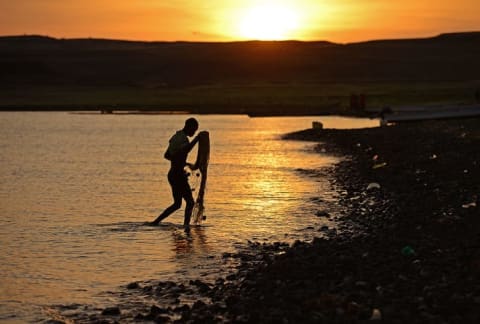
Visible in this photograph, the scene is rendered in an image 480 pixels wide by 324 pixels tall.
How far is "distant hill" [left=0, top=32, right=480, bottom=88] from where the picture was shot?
520 ft

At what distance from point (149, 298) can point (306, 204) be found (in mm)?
9036

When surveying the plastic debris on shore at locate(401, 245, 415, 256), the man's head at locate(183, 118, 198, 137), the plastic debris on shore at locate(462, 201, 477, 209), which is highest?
the man's head at locate(183, 118, 198, 137)

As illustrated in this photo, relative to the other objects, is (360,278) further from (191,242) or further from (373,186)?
(373,186)

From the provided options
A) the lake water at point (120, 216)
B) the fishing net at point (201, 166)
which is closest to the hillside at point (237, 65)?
the lake water at point (120, 216)

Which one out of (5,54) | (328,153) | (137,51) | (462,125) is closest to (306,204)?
(328,153)

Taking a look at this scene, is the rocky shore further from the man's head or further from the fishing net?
the fishing net

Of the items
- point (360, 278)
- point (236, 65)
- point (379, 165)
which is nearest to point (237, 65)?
point (236, 65)

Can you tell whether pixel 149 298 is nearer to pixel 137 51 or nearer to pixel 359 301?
pixel 359 301

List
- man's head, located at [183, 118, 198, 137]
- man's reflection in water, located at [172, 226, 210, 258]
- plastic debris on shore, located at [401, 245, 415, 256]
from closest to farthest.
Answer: plastic debris on shore, located at [401, 245, 415, 256]
man's reflection in water, located at [172, 226, 210, 258]
man's head, located at [183, 118, 198, 137]

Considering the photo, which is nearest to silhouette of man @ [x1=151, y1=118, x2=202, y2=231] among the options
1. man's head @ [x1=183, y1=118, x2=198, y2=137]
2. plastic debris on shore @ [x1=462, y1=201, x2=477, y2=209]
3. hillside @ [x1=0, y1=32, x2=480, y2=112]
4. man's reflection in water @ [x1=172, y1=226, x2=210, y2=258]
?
man's head @ [x1=183, y1=118, x2=198, y2=137]

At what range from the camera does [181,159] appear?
15.7m

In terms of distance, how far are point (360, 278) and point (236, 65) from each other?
17289cm

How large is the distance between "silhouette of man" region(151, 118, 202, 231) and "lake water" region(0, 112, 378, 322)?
54cm

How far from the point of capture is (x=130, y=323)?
9836 millimetres
